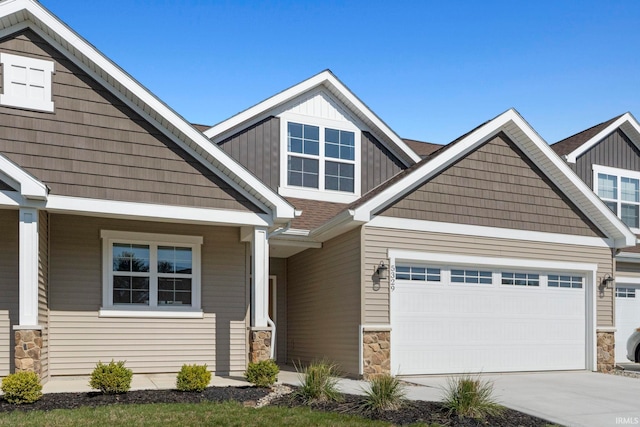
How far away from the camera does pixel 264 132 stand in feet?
47.7

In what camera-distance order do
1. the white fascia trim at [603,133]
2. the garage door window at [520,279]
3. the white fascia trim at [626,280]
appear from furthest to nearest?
the white fascia trim at [603,133]
the white fascia trim at [626,280]
the garage door window at [520,279]

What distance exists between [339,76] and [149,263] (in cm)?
656

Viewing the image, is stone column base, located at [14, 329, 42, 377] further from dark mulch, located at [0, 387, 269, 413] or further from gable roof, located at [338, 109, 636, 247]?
gable roof, located at [338, 109, 636, 247]

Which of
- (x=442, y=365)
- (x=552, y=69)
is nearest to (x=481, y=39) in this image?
(x=552, y=69)

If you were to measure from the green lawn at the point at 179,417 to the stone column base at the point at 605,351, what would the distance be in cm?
859

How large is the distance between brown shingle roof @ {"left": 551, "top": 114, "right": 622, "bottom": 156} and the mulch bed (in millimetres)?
10959

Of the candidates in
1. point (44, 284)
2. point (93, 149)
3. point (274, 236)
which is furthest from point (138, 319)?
point (93, 149)

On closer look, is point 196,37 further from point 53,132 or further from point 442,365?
point 442,365

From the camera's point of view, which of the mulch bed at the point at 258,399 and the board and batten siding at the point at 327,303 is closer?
the mulch bed at the point at 258,399

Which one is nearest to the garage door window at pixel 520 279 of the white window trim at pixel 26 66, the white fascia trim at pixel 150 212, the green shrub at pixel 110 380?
the white fascia trim at pixel 150 212

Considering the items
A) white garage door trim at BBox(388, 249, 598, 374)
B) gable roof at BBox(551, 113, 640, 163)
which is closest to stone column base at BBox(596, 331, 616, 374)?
white garage door trim at BBox(388, 249, 598, 374)

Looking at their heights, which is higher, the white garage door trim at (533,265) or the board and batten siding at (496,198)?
the board and batten siding at (496,198)

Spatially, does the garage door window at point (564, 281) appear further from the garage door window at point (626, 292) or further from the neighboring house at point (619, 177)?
the garage door window at point (626, 292)

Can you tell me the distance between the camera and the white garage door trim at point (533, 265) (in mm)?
12469
